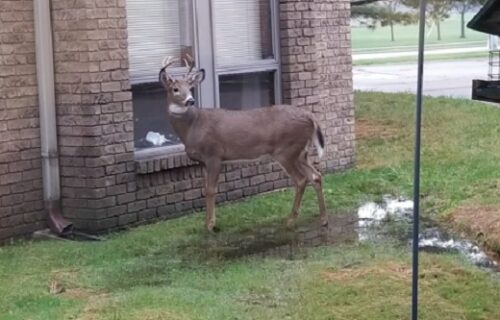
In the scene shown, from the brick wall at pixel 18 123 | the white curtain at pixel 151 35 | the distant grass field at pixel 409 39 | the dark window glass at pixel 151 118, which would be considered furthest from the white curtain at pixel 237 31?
the distant grass field at pixel 409 39

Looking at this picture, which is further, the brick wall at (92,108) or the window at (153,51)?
the window at (153,51)

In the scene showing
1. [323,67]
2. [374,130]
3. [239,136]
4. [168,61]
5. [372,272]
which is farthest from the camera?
[374,130]

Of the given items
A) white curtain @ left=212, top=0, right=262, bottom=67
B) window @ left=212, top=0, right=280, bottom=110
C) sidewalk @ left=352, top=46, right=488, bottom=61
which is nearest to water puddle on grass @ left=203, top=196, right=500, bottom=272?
window @ left=212, top=0, right=280, bottom=110

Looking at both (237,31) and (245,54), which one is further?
(245,54)

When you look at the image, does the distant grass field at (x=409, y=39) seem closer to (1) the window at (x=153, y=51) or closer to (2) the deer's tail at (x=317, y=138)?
(1) the window at (x=153, y=51)

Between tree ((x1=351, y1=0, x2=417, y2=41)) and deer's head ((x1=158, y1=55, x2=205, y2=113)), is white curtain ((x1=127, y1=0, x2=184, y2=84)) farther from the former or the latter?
tree ((x1=351, y1=0, x2=417, y2=41))

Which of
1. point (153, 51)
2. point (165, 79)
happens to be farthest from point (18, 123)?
point (153, 51)

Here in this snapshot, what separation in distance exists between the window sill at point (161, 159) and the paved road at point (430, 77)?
1203cm

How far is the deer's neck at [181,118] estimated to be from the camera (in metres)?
10.1

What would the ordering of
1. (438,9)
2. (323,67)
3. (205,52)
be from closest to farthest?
(205,52) < (323,67) < (438,9)

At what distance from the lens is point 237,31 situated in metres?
11.5

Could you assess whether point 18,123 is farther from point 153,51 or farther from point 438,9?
point 438,9

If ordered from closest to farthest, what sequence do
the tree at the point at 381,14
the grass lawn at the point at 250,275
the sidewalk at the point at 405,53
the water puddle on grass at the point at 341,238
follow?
the grass lawn at the point at 250,275 < the water puddle on grass at the point at 341,238 < the tree at the point at 381,14 < the sidewalk at the point at 405,53

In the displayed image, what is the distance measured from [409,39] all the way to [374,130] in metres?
35.6
